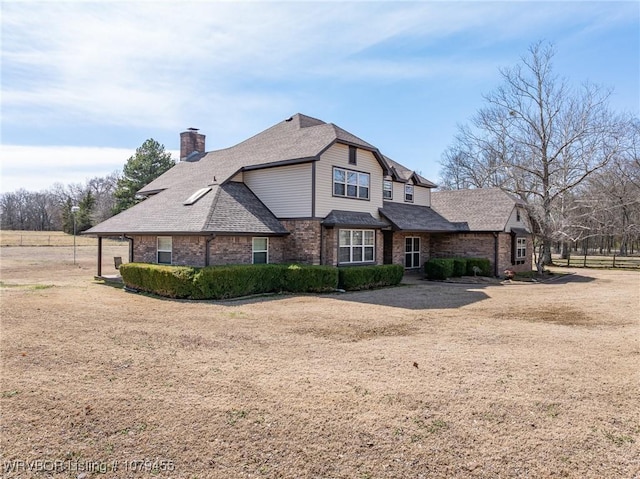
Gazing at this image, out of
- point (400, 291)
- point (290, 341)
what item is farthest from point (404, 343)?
point (400, 291)

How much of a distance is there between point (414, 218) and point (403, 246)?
1650 mm

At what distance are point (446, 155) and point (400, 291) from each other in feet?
144

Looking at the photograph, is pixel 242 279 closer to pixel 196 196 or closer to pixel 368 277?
pixel 368 277

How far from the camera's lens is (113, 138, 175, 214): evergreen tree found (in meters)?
50.1

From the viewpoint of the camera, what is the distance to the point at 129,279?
1559 centimetres

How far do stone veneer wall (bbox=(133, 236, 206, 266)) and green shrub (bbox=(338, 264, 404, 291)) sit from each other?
532 centimetres

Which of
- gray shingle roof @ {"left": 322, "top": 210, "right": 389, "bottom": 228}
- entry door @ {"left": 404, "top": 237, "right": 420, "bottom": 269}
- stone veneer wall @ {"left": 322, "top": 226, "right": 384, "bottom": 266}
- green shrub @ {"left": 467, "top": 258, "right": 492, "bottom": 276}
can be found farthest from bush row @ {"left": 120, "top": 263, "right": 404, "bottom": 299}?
green shrub @ {"left": 467, "top": 258, "right": 492, "bottom": 276}

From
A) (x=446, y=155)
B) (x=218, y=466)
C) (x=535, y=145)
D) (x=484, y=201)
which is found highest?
(x=446, y=155)

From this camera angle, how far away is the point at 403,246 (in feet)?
72.5

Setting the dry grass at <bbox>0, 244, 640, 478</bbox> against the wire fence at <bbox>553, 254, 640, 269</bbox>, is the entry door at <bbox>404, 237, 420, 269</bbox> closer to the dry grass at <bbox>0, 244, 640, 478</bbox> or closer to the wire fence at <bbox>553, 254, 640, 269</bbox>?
the dry grass at <bbox>0, 244, 640, 478</bbox>

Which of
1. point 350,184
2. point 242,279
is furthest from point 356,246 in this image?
point 242,279

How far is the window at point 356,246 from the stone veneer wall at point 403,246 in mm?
2609

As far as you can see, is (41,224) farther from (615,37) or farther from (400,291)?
(615,37)

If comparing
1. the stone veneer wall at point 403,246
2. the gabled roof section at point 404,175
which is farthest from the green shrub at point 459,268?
the gabled roof section at point 404,175
